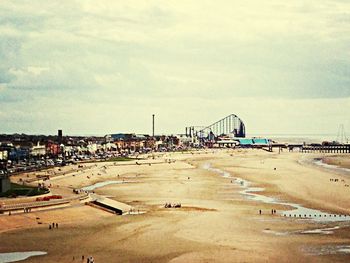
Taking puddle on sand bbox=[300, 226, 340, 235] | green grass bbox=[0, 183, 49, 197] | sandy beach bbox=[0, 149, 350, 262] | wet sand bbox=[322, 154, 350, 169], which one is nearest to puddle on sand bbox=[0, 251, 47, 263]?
sandy beach bbox=[0, 149, 350, 262]

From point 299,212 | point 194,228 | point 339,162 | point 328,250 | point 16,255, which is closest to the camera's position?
point 16,255

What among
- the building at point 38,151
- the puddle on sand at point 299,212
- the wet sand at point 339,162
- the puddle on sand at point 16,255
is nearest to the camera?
the puddle on sand at point 16,255

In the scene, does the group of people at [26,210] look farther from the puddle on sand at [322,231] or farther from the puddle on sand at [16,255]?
the puddle on sand at [322,231]

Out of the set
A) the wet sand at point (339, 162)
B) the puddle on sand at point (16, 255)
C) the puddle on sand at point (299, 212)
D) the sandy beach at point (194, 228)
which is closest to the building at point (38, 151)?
the sandy beach at point (194, 228)

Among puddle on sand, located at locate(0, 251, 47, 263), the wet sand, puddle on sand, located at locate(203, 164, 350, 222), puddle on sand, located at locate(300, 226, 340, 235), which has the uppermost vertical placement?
the wet sand

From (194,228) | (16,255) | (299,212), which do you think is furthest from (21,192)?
(299,212)

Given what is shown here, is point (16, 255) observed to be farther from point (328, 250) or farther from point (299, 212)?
point (299, 212)

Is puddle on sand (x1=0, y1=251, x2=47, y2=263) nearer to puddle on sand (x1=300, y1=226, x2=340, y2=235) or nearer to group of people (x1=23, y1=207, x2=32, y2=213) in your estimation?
group of people (x1=23, y1=207, x2=32, y2=213)

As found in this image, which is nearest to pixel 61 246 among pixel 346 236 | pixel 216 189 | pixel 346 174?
pixel 346 236
